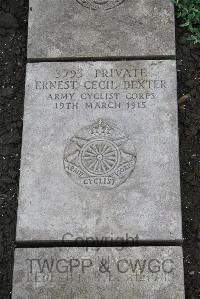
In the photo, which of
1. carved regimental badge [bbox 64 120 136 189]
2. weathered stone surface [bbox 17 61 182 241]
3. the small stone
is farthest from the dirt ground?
carved regimental badge [bbox 64 120 136 189]

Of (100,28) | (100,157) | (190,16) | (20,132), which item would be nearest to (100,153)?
(100,157)

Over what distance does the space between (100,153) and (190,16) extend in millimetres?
1365

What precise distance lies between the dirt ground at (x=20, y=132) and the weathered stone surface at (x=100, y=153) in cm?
28

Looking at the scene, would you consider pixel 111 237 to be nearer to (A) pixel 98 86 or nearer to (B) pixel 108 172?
(B) pixel 108 172

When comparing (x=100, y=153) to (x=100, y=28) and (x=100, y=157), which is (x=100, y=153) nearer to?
(x=100, y=157)

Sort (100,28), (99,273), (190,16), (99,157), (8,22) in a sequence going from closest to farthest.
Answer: (99,273) → (99,157) → (100,28) → (190,16) → (8,22)

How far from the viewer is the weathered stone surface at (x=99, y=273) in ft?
11.1

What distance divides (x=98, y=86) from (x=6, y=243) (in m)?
1.28

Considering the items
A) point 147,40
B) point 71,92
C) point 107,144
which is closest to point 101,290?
point 107,144

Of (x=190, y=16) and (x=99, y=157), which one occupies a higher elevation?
(x=190, y=16)

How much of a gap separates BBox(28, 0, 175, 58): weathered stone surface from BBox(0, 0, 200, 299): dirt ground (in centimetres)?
29

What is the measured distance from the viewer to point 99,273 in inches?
135

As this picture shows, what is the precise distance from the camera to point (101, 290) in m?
3.40

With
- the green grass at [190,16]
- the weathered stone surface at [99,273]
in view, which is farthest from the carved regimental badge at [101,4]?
the weathered stone surface at [99,273]
